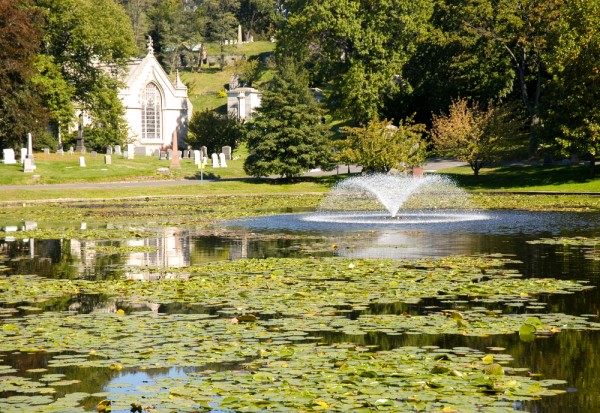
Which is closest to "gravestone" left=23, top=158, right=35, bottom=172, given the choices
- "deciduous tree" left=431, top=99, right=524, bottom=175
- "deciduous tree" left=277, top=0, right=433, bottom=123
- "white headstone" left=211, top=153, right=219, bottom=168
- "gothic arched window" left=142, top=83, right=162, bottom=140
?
"white headstone" left=211, top=153, right=219, bottom=168

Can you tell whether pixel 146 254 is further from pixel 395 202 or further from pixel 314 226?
pixel 395 202

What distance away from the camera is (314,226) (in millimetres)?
34000

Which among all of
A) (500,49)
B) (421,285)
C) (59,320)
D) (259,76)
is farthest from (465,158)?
(259,76)

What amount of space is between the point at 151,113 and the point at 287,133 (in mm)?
43241

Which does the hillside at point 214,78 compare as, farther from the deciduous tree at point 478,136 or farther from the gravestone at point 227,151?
the deciduous tree at point 478,136

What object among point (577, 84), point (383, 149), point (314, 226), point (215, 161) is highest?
point (577, 84)

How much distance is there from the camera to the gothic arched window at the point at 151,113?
10281 cm

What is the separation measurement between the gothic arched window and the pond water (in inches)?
2650

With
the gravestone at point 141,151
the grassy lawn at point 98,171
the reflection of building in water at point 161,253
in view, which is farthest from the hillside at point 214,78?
the reflection of building in water at point 161,253

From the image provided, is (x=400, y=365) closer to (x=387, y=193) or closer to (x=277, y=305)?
(x=277, y=305)

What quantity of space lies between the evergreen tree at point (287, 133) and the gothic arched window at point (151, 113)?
40003mm

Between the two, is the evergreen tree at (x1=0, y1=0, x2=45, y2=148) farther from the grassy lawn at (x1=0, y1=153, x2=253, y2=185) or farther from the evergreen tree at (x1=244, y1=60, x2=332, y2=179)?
the evergreen tree at (x1=244, y1=60, x2=332, y2=179)

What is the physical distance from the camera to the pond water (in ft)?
38.3

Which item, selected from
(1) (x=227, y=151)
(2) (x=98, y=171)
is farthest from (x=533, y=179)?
(1) (x=227, y=151)
